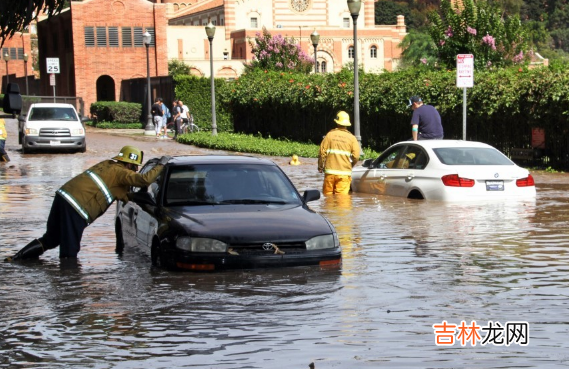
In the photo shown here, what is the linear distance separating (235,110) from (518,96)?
2209 centimetres

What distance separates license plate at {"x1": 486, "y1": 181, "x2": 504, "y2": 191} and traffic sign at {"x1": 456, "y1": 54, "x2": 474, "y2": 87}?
21.7ft

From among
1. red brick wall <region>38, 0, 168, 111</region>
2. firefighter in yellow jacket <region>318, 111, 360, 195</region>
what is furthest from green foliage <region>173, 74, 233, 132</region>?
firefighter in yellow jacket <region>318, 111, 360, 195</region>

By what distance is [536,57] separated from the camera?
339 feet

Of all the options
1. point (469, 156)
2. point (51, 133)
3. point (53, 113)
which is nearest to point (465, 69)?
point (469, 156)

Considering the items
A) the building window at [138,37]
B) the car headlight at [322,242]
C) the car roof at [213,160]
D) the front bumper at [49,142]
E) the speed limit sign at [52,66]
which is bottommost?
the front bumper at [49,142]

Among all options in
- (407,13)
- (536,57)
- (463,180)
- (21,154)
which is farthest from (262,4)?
(463,180)

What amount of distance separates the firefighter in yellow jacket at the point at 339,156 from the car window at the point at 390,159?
1072 mm

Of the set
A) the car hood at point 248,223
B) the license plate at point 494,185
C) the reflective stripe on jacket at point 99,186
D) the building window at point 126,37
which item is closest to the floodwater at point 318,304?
the car hood at point 248,223

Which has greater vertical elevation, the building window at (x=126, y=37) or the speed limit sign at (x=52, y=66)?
the building window at (x=126, y=37)

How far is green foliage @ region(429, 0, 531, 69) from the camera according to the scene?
39.4 m

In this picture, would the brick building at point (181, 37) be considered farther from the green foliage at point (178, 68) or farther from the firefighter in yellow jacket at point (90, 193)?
the firefighter in yellow jacket at point (90, 193)

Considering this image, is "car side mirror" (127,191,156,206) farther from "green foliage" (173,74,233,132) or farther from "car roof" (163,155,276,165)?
"green foliage" (173,74,233,132)

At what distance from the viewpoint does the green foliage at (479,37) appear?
3938 centimetres

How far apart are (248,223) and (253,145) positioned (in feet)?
83.4
